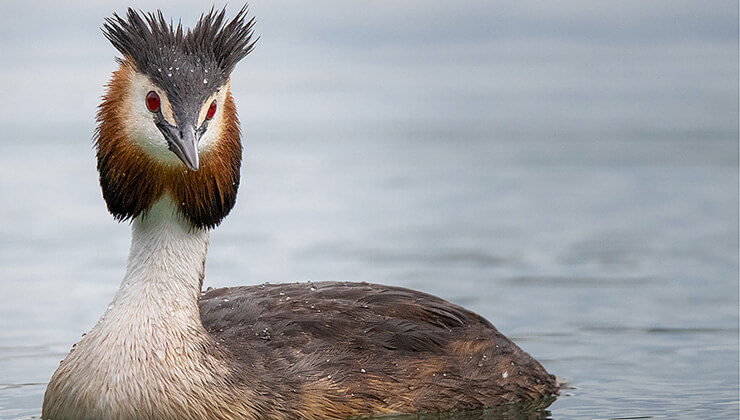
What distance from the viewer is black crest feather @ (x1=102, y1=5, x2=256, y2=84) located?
7.29 m

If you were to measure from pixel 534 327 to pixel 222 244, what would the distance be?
19.4 feet

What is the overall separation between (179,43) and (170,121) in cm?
62

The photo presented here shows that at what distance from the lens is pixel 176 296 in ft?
25.0

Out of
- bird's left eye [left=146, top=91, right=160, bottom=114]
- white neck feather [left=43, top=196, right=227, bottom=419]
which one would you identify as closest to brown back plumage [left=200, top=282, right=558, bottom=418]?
white neck feather [left=43, top=196, right=227, bottom=419]

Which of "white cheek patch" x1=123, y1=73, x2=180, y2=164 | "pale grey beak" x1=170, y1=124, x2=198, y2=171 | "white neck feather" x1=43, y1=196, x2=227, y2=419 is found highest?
"white cheek patch" x1=123, y1=73, x2=180, y2=164

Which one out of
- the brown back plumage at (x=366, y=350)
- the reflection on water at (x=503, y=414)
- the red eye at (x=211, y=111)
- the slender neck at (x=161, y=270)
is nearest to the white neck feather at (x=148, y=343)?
the slender neck at (x=161, y=270)

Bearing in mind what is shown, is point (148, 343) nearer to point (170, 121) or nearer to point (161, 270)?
point (161, 270)

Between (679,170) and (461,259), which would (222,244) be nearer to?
(461,259)

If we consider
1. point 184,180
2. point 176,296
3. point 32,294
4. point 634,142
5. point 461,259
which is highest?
point 634,142

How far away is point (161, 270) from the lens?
25.0 feet

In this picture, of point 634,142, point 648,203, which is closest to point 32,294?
point 648,203

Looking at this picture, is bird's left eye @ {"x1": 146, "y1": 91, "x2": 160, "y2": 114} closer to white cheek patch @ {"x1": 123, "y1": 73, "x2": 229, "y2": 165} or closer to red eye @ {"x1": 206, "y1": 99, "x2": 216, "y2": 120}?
white cheek patch @ {"x1": 123, "y1": 73, "x2": 229, "y2": 165}

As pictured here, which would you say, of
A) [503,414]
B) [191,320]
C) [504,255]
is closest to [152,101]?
[191,320]

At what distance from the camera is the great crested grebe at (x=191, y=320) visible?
7227mm
